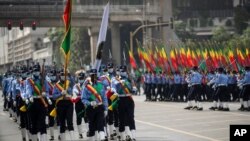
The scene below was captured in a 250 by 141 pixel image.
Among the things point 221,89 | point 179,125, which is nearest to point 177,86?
point 221,89

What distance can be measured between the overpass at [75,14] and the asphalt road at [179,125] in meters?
25.9

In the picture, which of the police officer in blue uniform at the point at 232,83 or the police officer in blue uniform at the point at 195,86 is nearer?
the police officer in blue uniform at the point at 195,86

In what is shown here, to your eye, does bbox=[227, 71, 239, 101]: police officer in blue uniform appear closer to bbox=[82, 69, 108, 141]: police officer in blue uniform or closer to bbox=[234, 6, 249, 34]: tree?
bbox=[82, 69, 108, 141]: police officer in blue uniform

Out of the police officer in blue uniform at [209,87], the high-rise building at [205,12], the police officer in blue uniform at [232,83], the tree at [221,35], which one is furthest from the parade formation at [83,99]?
the high-rise building at [205,12]

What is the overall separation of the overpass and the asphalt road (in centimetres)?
2595

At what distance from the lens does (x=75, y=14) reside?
5650 cm

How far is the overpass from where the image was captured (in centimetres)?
5150

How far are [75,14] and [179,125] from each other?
→ 39.0 meters

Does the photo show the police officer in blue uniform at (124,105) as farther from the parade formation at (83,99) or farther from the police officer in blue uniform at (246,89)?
the police officer in blue uniform at (246,89)

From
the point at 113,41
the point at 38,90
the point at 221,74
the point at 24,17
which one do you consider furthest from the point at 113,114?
the point at 113,41

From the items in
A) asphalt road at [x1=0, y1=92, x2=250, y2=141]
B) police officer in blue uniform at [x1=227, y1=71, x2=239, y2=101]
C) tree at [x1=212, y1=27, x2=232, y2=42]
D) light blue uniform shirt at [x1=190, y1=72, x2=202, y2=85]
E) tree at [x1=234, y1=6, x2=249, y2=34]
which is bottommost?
asphalt road at [x1=0, y1=92, x2=250, y2=141]

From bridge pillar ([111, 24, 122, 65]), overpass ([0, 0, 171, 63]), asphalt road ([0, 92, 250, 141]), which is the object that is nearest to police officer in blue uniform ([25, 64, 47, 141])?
asphalt road ([0, 92, 250, 141])

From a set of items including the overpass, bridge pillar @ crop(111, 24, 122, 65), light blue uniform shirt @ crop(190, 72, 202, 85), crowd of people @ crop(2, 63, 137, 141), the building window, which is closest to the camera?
crowd of people @ crop(2, 63, 137, 141)

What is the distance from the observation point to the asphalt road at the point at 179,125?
52.5ft
